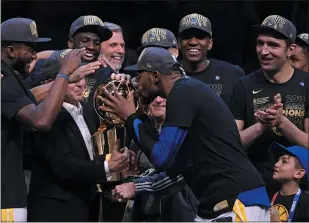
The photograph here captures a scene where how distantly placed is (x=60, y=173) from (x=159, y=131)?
0.88 metres

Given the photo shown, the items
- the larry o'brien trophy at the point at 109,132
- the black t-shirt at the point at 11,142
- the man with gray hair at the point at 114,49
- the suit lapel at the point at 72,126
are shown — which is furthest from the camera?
the man with gray hair at the point at 114,49

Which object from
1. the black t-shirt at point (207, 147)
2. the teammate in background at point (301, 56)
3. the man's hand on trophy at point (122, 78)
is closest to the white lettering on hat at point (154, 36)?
the teammate in background at point (301, 56)

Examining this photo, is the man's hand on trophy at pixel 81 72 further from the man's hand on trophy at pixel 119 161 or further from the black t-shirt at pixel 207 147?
the black t-shirt at pixel 207 147

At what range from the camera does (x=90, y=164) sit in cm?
688

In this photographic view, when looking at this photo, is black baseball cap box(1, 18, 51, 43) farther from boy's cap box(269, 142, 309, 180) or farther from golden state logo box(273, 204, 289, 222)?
golden state logo box(273, 204, 289, 222)

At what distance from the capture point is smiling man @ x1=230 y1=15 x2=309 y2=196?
7.60 metres

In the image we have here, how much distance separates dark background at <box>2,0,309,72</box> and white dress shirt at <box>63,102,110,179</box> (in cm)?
278

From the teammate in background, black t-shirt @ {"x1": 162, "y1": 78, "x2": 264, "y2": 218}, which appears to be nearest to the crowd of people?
black t-shirt @ {"x1": 162, "y1": 78, "x2": 264, "y2": 218}

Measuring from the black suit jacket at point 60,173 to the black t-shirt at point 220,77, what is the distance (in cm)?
146

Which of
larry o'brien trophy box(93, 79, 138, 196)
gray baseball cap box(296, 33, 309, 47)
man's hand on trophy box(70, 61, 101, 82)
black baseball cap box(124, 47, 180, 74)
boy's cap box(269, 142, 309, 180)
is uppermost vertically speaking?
gray baseball cap box(296, 33, 309, 47)

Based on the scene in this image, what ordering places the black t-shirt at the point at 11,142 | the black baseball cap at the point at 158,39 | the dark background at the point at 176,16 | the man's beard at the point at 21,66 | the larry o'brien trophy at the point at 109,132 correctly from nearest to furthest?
the black t-shirt at the point at 11,142
the man's beard at the point at 21,66
the larry o'brien trophy at the point at 109,132
the black baseball cap at the point at 158,39
the dark background at the point at 176,16

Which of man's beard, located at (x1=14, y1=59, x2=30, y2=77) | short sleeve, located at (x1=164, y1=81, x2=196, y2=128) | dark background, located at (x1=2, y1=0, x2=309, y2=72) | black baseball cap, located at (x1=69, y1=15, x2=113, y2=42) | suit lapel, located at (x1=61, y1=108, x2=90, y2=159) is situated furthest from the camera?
dark background, located at (x1=2, y1=0, x2=309, y2=72)

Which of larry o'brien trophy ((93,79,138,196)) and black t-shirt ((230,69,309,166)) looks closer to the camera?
larry o'brien trophy ((93,79,138,196))

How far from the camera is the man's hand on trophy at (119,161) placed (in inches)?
273
